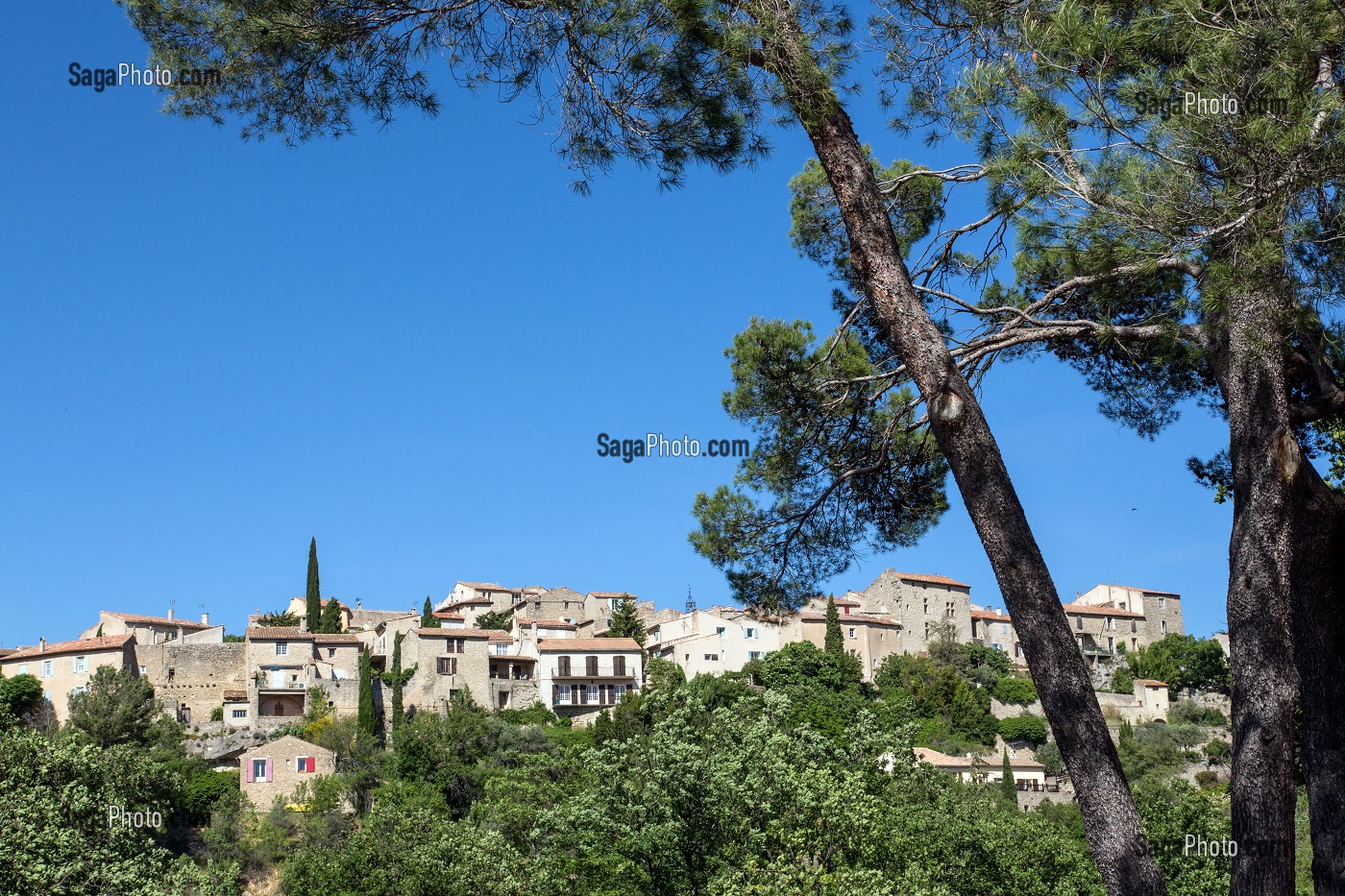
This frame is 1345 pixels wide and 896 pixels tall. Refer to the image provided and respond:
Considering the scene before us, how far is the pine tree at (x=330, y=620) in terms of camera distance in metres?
67.2

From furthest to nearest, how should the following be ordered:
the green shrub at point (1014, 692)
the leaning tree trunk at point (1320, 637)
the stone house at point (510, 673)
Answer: the green shrub at point (1014, 692)
the stone house at point (510, 673)
the leaning tree trunk at point (1320, 637)

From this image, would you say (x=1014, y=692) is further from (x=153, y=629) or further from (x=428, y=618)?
(x=153, y=629)

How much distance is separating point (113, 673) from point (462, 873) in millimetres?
37871

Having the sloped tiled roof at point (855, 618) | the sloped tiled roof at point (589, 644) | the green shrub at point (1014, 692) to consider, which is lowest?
the green shrub at point (1014, 692)

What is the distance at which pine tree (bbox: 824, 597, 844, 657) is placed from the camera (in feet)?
205

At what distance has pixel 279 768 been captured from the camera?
4903 cm

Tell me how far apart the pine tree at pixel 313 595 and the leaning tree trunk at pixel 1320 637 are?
6341cm

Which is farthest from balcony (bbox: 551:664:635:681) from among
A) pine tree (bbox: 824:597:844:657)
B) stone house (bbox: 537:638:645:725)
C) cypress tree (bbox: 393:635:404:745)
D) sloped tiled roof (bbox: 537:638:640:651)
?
pine tree (bbox: 824:597:844:657)

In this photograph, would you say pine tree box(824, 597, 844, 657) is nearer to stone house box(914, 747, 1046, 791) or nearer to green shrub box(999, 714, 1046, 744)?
stone house box(914, 747, 1046, 791)

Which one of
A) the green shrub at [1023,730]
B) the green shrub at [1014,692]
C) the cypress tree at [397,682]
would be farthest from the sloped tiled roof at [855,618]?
the cypress tree at [397,682]

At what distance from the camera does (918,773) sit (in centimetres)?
2727

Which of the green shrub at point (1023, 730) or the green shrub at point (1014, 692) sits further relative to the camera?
the green shrub at point (1014, 692)

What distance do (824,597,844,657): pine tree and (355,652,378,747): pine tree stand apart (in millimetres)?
21691

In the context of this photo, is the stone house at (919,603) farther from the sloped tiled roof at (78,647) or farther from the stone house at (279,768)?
the sloped tiled roof at (78,647)
